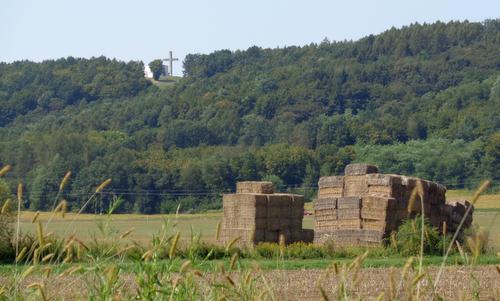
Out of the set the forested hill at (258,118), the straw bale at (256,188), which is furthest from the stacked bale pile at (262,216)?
the forested hill at (258,118)

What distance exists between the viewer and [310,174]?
8375 cm

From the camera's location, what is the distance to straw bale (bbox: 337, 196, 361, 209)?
1160 inches

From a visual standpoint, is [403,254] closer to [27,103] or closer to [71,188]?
[71,188]

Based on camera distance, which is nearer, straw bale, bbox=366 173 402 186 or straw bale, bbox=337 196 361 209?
straw bale, bbox=366 173 402 186

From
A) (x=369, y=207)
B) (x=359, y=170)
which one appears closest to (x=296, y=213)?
(x=359, y=170)

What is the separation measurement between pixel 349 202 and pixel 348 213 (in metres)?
0.28

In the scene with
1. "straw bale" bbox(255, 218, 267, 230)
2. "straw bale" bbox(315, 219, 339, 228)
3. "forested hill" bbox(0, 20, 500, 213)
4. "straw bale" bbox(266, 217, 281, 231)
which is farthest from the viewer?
"forested hill" bbox(0, 20, 500, 213)

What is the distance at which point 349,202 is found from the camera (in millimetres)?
29688

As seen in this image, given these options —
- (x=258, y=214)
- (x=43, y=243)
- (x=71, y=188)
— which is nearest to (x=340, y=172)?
(x=71, y=188)

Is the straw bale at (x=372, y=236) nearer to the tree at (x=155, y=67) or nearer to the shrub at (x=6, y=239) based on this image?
the shrub at (x=6, y=239)

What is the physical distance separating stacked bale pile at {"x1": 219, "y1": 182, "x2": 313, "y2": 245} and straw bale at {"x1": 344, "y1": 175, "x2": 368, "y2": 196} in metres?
1.28

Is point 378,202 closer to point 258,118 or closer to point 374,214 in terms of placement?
point 374,214

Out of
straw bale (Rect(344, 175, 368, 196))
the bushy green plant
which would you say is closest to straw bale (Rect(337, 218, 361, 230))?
straw bale (Rect(344, 175, 368, 196))

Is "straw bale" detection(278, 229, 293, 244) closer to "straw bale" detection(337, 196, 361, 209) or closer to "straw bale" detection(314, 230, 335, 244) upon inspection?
"straw bale" detection(314, 230, 335, 244)
